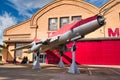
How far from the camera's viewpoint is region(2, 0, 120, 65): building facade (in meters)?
32.8

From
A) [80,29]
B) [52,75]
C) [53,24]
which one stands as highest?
[53,24]

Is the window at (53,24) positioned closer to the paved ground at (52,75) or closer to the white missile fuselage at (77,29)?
the white missile fuselage at (77,29)

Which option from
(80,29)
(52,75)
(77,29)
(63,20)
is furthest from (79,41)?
(52,75)

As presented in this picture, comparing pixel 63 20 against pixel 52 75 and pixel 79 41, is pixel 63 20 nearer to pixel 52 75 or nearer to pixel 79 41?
pixel 79 41

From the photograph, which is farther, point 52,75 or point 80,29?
point 80,29

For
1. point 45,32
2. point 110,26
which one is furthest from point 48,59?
point 110,26

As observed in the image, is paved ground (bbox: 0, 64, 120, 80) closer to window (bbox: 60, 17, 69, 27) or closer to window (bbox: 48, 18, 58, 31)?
window (bbox: 60, 17, 69, 27)

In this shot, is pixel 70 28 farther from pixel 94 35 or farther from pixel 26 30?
pixel 26 30

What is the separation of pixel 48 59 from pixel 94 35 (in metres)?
10.4

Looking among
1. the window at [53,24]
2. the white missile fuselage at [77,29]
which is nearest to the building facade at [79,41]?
the window at [53,24]

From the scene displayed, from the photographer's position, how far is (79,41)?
113 feet

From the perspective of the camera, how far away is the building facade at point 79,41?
3284cm

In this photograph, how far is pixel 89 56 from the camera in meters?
33.5

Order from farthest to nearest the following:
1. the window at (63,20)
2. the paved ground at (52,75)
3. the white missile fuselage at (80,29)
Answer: the window at (63,20), the white missile fuselage at (80,29), the paved ground at (52,75)
